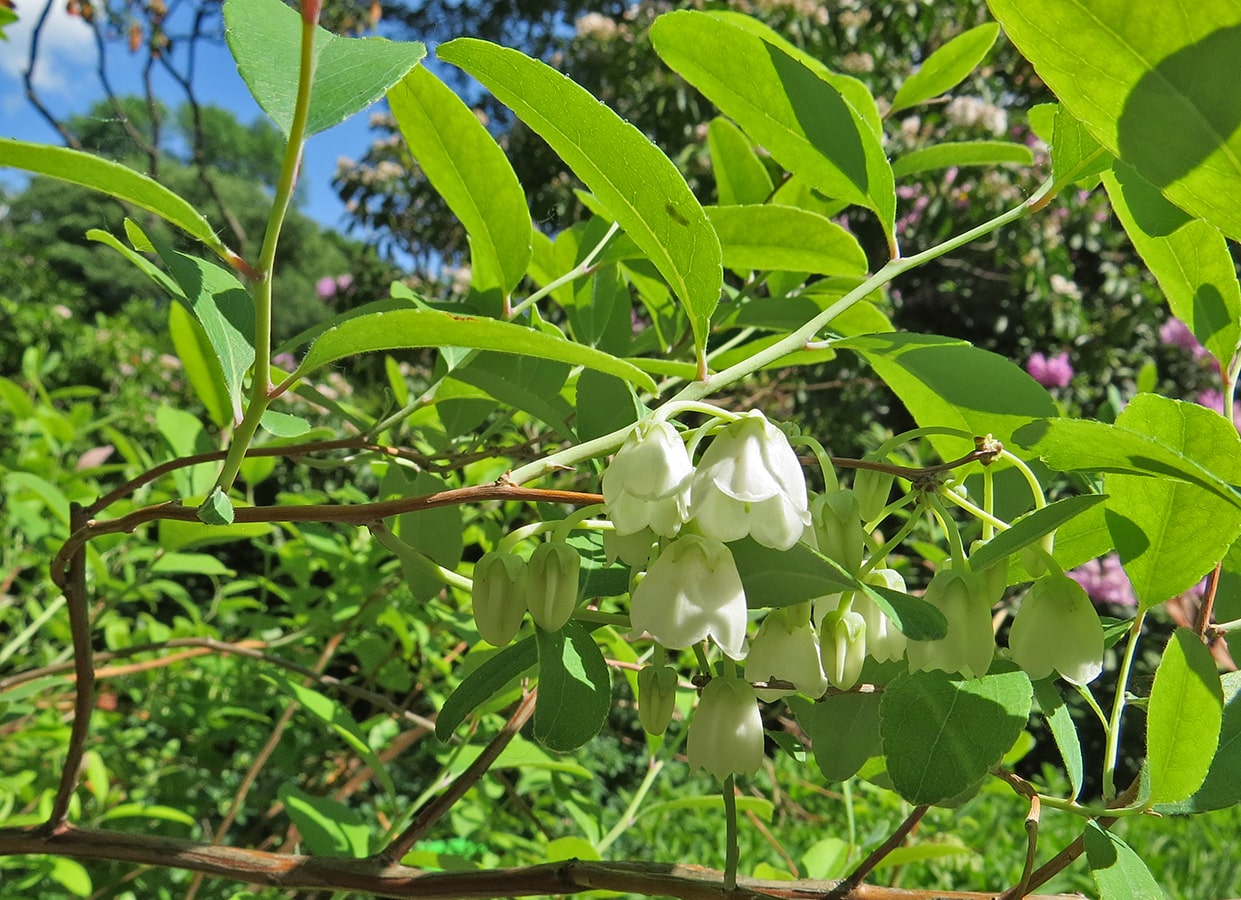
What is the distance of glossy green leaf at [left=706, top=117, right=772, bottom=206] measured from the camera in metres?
0.62

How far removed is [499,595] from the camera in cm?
34

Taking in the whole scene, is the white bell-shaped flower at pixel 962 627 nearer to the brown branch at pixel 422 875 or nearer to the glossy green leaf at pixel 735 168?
the brown branch at pixel 422 875

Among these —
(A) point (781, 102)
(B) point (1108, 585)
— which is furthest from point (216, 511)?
(B) point (1108, 585)

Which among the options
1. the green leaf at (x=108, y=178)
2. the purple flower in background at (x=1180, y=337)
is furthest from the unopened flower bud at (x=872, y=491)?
the purple flower in background at (x=1180, y=337)

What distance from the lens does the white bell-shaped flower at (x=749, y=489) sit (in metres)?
Answer: 0.28

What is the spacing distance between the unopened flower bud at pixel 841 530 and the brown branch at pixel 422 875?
131 millimetres

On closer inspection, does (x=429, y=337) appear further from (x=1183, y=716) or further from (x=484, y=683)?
(x=1183, y=716)

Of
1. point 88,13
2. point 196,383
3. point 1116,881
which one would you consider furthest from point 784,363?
point 88,13

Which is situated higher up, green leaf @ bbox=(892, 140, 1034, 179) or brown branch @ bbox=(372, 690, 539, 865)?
green leaf @ bbox=(892, 140, 1034, 179)

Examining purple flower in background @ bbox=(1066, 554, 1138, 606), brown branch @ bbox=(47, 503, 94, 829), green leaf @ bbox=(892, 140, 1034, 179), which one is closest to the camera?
brown branch @ bbox=(47, 503, 94, 829)

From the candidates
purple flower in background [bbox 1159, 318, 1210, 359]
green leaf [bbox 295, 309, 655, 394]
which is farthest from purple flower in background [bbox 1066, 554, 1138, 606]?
green leaf [bbox 295, 309, 655, 394]

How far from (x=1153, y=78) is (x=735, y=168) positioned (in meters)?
0.42

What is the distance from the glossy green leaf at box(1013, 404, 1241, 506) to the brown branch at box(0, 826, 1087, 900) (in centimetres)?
17

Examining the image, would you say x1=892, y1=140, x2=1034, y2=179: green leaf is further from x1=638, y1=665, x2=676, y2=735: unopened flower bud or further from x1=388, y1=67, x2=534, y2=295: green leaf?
x1=638, y1=665, x2=676, y2=735: unopened flower bud
